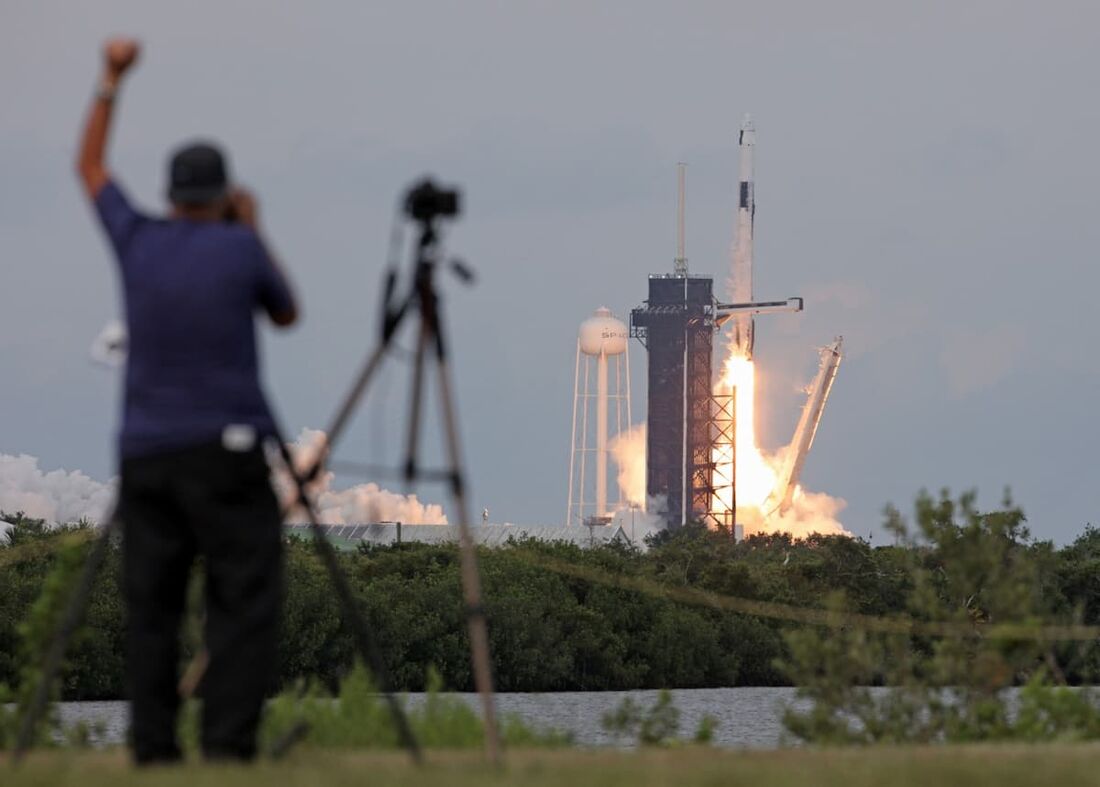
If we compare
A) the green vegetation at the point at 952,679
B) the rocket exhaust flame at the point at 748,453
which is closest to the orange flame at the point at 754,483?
the rocket exhaust flame at the point at 748,453

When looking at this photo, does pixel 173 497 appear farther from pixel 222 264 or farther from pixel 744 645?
pixel 744 645

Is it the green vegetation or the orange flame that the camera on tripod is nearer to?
the green vegetation

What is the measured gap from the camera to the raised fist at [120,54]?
831cm

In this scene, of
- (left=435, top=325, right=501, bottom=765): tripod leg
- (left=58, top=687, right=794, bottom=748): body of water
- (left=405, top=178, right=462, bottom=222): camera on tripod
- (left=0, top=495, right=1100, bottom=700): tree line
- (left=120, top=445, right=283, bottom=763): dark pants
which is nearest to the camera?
(left=120, top=445, right=283, bottom=763): dark pants

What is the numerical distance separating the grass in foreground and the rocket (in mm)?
129995

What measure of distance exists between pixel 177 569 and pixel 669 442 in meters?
139

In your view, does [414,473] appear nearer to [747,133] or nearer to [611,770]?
[611,770]

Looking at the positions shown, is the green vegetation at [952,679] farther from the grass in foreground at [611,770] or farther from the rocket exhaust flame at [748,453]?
the rocket exhaust flame at [748,453]

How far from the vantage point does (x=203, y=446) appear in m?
7.62

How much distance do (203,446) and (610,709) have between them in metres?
31.7

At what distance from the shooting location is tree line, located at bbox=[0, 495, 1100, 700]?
4159cm

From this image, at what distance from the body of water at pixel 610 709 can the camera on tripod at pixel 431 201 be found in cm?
2238

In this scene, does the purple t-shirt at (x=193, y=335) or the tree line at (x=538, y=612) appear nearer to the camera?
the purple t-shirt at (x=193, y=335)

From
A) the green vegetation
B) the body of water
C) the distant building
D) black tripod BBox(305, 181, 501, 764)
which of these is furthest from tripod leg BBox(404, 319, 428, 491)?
the distant building
